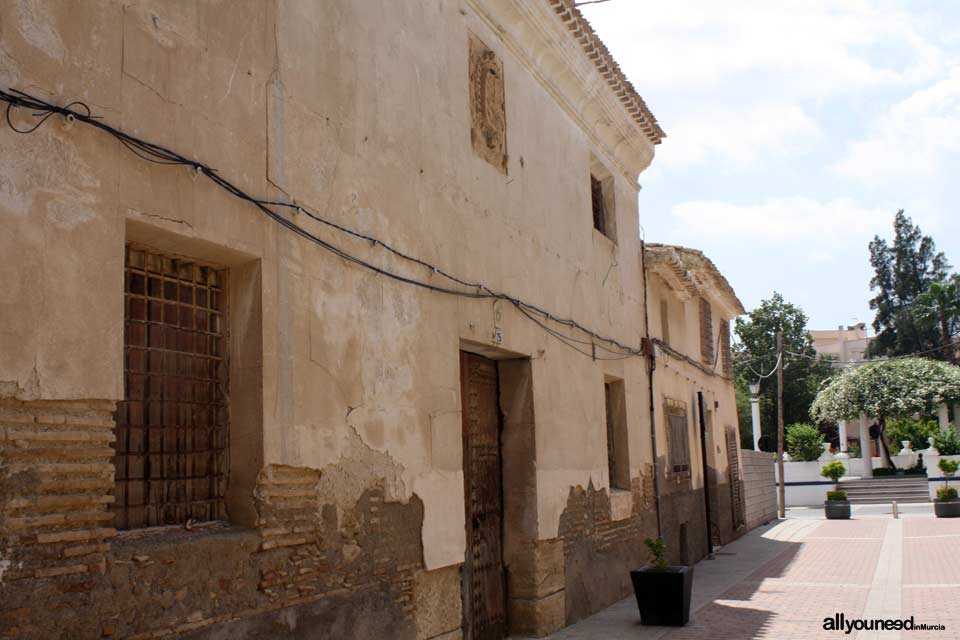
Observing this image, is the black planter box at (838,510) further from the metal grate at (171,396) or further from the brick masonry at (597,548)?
the metal grate at (171,396)

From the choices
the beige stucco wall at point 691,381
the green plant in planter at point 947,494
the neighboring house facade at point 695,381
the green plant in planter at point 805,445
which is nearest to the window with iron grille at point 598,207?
the neighboring house facade at point 695,381

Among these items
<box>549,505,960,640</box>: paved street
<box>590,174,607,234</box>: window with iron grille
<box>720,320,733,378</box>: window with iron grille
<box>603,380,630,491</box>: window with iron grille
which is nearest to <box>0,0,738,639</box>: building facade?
<box>549,505,960,640</box>: paved street

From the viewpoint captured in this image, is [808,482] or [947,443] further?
[808,482]

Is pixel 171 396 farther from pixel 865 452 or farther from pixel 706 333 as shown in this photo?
pixel 865 452

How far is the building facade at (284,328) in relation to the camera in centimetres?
370

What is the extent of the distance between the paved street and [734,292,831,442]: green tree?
105 ft

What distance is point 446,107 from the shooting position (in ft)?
24.2

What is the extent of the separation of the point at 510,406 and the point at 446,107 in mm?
2897

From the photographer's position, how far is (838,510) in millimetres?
25438

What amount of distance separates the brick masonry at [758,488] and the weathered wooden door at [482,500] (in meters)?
14.4

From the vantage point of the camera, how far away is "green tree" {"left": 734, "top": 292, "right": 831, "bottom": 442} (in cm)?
5206

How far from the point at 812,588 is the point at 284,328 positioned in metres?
9.16

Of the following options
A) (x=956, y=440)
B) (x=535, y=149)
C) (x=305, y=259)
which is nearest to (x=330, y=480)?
(x=305, y=259)

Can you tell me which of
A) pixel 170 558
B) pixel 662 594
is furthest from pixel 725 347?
pixel 170 558
